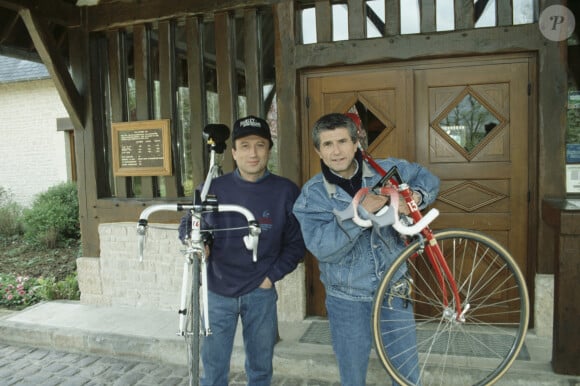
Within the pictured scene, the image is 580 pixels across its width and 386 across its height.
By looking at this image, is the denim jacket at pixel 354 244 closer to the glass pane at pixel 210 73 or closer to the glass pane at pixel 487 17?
the glass pane at pixel 487 17

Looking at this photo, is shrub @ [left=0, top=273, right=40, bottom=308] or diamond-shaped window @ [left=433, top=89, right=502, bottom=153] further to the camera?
shrub @ [left=0, top=273, right=40, bottom=308]

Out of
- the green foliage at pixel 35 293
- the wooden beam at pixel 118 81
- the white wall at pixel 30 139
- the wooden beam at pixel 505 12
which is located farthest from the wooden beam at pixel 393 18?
the white wall at pixel 30 139

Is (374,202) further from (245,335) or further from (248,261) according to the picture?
(245,335)

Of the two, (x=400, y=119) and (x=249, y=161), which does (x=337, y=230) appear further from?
(x=400, y=119)

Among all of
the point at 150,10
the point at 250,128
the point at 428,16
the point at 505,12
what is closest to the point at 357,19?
the point at 428,16

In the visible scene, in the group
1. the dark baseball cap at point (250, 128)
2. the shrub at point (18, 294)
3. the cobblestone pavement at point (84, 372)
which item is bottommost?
the cobblestone pavement at point (84, 372)

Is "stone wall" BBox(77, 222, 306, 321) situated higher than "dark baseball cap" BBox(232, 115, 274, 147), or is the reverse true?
"dark baseball cap" BBox(232, 115, 274, 147)

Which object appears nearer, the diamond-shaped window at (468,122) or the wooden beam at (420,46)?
the wooden beam at (420,46)

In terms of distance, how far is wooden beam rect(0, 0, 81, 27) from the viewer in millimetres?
4795

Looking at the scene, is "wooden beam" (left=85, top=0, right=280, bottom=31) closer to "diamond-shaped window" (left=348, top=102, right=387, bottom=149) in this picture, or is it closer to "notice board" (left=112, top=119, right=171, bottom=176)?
"notice board" (left=112, top=119, right=171, bottom=176)

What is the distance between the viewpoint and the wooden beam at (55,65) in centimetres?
501

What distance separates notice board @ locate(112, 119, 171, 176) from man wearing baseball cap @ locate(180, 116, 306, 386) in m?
2.43

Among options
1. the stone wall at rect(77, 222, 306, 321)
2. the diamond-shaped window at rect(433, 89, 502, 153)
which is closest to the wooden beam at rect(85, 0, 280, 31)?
the diamond-shaped window at rect(433, 89, 502, 153)

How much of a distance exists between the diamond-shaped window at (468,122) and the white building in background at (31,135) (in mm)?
11533
